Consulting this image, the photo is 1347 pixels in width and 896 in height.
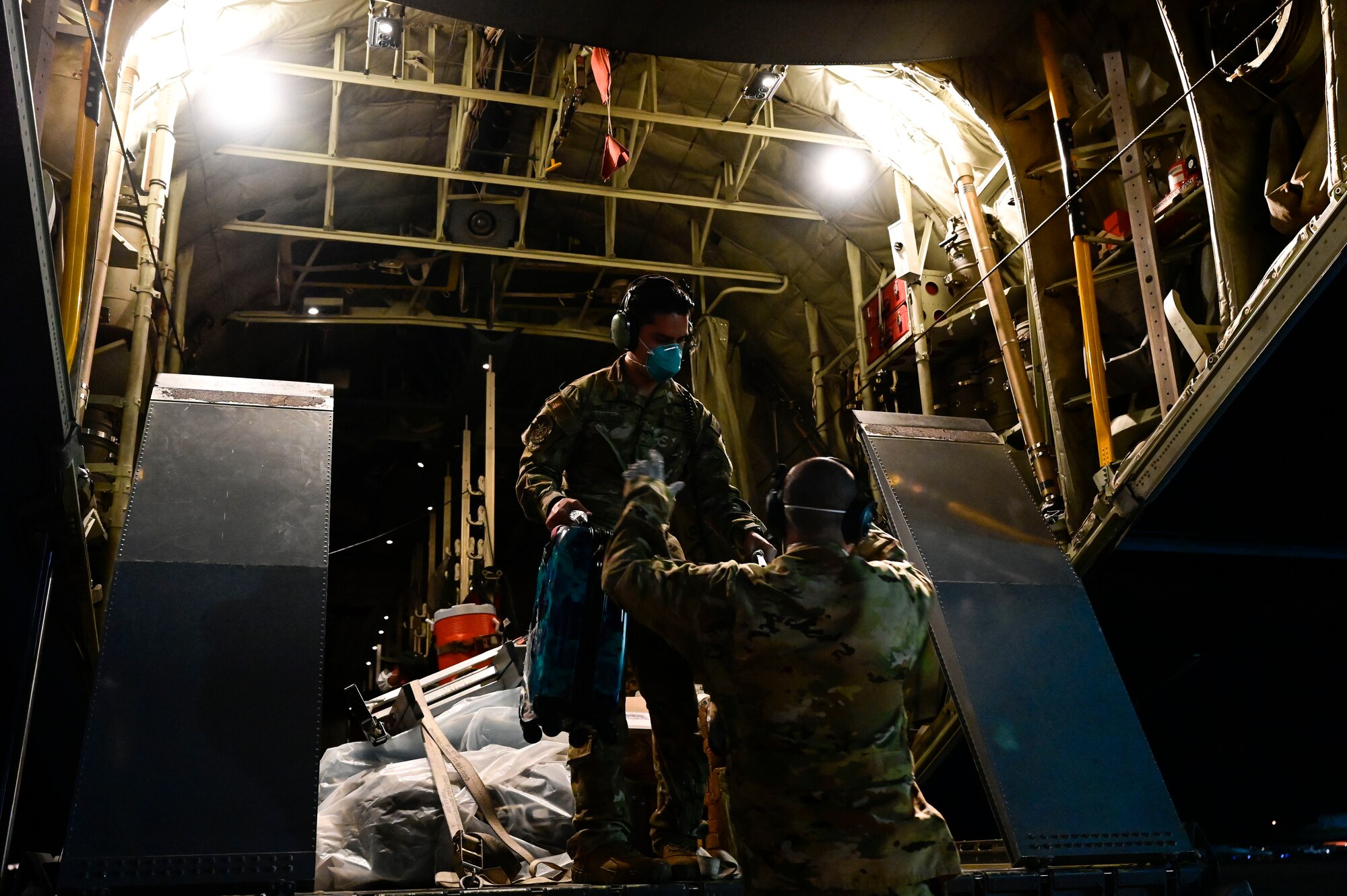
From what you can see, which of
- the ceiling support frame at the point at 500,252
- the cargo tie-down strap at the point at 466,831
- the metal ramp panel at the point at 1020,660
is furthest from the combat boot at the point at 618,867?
the ceiling support frame at the point at 500,252

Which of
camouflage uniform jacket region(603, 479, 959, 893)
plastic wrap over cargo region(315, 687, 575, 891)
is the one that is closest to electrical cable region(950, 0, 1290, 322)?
camouflage uniform jacket region(603, 479, 959, 893)

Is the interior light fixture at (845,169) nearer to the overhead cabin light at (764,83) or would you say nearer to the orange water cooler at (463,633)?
the overhead cabin light at (764,83)

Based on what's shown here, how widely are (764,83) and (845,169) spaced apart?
2029mm

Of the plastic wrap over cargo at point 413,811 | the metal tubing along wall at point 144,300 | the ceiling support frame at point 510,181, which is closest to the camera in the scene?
the plastic wrap over cargo at point 413,811

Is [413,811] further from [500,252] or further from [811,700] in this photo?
[500,252]

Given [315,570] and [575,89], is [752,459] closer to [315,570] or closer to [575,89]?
[575,89]

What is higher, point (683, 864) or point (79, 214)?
point (79, 214)

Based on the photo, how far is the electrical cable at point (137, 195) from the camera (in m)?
6.13

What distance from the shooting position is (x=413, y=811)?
435 centimetres

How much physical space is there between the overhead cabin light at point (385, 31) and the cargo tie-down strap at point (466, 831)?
7229mm

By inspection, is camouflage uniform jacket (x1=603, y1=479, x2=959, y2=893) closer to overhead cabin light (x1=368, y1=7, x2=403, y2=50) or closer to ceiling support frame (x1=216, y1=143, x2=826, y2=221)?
overhead cabin light (x1=368, y1=7, x2=403, y2=50)

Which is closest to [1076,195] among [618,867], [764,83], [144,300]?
[764,83]

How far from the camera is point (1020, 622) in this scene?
15.4 feet

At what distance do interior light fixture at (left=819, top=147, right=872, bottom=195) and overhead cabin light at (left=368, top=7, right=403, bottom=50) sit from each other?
16.7ft
